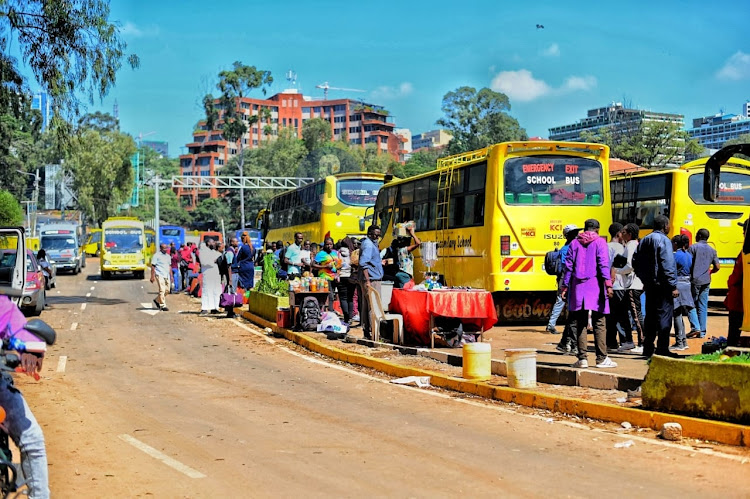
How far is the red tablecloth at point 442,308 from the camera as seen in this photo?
549 inches

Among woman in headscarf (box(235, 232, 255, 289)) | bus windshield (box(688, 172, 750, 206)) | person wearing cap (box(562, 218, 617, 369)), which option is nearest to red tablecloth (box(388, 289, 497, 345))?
person wearing cap (box(562, 218, 617, 369))

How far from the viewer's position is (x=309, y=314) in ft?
58.2

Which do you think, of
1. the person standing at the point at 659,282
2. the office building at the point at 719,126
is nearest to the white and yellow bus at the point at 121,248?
the person standing at the point at 659,282

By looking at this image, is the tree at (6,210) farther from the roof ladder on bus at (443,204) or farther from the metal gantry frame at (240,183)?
the roof ladder on bus at (443,204)

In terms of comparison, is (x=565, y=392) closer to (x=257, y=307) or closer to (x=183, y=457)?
(x=183, y=457)

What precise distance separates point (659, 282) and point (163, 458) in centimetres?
681

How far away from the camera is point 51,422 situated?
30.1 feet

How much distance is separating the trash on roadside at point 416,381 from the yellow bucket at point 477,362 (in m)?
0.67

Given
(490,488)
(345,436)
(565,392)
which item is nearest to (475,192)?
(565,392)

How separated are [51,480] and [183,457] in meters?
1.14

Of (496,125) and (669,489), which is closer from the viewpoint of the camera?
(669,489)

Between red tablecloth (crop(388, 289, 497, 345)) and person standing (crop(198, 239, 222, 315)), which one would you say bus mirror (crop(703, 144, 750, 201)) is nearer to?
red tablecloth (crop(388, 289, 497, 345))

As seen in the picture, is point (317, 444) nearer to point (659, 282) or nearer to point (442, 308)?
point (659, 282)

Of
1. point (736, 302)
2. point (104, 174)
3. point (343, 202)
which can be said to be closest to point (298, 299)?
point (736, 302)
